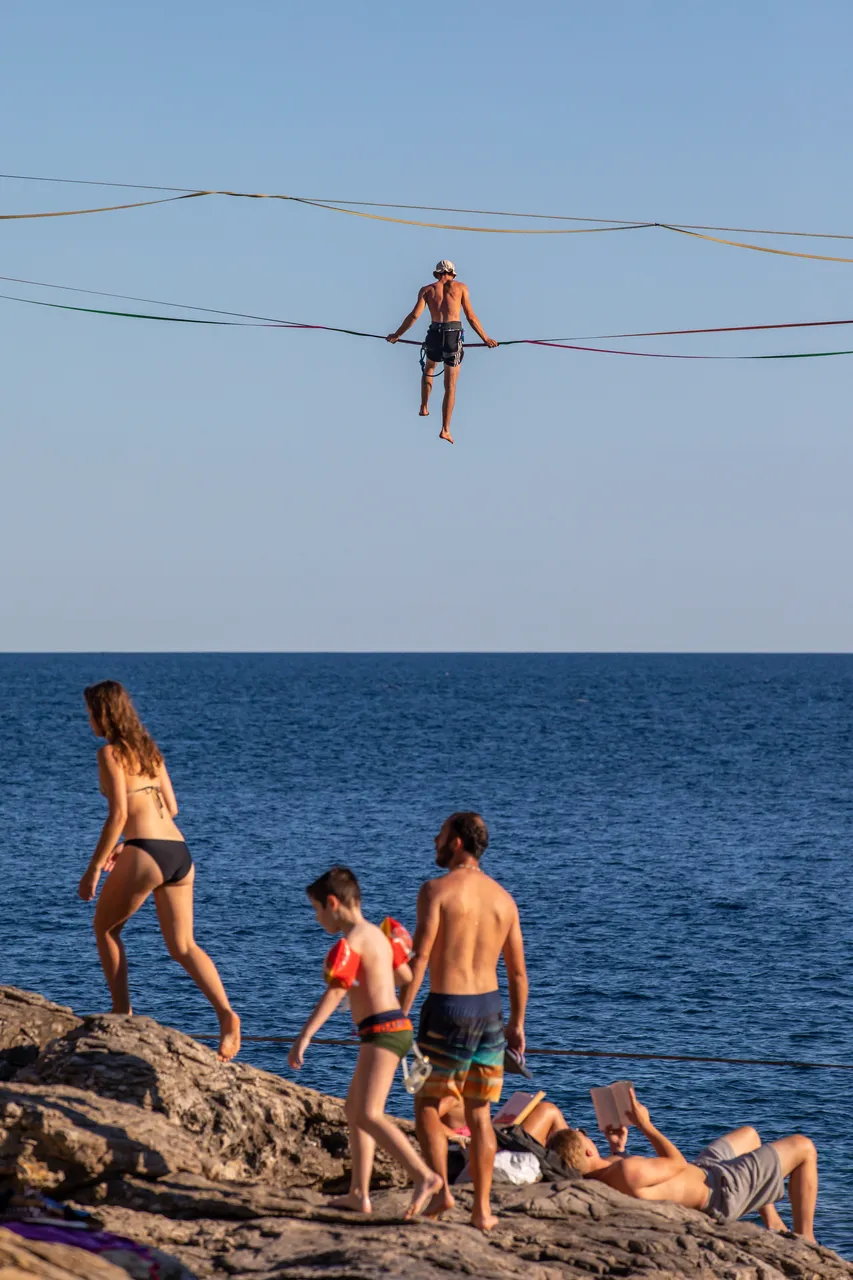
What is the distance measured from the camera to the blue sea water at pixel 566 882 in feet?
98.6

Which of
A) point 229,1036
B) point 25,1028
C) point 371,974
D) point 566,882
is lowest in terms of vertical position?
point 566,882

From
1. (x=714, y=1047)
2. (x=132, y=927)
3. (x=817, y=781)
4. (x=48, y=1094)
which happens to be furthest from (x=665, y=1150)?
(x=817, y=781)

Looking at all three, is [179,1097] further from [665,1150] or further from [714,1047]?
[714,1047]

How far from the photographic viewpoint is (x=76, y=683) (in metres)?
195

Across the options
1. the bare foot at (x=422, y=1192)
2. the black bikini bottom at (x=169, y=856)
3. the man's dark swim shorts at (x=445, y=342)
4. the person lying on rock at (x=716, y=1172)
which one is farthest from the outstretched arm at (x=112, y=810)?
the man's dark swim shorts at (x=445, y=342)

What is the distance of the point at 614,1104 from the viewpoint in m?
9.09

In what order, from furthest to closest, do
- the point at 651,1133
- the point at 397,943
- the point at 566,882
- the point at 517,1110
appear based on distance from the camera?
the point at 566,882 < the point at 651,1133 < the point at 517,1110 < the point at 397,943

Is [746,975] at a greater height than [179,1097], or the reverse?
[179,1097]

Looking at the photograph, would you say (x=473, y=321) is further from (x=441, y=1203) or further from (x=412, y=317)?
A: (x=441, y=1203)

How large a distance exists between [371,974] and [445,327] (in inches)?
261

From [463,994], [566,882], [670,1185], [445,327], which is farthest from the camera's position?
[566,882]

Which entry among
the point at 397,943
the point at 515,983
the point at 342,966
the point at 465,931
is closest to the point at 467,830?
the point at 465,931

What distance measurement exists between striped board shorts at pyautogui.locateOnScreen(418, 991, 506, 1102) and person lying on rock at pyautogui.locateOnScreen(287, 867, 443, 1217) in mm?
251

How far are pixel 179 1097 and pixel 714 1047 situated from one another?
24421mm
